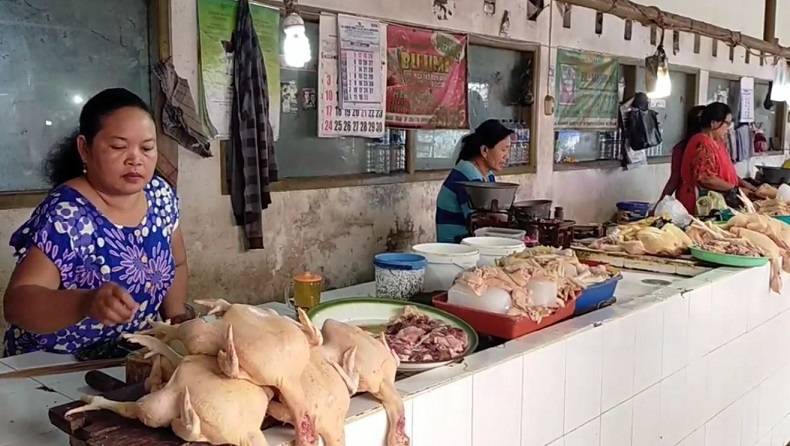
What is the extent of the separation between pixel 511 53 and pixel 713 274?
3654 millimetres

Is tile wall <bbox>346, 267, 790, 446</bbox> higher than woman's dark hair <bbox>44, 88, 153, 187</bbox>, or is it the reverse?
woman's dark hair <bbox>44, 88, 153, 187</bbox>

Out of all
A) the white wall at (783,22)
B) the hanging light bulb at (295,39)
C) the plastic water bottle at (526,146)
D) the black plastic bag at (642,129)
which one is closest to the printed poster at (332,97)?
the hanging light bulb at (295,39)

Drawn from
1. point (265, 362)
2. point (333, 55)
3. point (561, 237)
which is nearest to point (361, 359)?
point (265, 362)

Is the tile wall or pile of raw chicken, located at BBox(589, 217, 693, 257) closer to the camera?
the tile wall

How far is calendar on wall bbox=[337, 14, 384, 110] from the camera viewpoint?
4.30 meters

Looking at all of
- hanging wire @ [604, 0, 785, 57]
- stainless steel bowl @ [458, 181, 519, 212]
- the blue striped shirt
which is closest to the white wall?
hanging wire @ [604, 0, 785, 57]

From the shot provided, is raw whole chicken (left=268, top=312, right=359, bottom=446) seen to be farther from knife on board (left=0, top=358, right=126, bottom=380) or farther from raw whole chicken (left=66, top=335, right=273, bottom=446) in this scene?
knife on board (left=0, top=358, right=126, bottom=380)

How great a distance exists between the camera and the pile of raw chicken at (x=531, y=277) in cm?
175

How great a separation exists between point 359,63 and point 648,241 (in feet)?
7.43

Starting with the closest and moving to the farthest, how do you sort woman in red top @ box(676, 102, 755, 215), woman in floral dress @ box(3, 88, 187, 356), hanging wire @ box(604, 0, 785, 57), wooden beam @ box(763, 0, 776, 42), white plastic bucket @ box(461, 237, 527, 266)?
woman in floral dress @ box(3, 88, 187, 356), white plastic bucket @ box(461, 237, 527, 266), woman in red top @ box(676, 102, 755, 215), hanging wire @ box(604, 0, 785, 57), wooden beam @ box(763, 0, 776, 42)

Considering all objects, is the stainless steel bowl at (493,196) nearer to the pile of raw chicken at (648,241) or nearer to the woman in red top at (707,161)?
the pile of raw chicken at (648,241)

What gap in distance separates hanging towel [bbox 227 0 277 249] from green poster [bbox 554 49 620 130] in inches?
122

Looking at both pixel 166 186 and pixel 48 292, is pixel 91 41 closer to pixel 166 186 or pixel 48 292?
pixel 166 186

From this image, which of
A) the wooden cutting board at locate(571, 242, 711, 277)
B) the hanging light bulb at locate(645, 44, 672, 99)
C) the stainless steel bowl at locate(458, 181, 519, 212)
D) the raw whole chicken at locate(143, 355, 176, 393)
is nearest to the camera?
the raw whole chicken at locate(143, 355, 176, 393)
